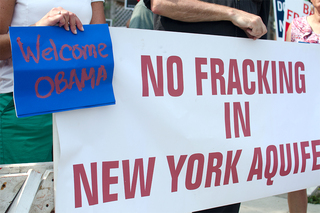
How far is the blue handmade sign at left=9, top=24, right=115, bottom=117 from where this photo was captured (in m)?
1.12

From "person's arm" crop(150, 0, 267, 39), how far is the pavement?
1.78 meters

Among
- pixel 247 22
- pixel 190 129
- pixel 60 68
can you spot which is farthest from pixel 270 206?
pixel 60 68

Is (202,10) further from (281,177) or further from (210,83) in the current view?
(281,177)

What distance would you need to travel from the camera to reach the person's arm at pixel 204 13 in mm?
1493

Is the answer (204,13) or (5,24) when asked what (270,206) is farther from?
(5,24)

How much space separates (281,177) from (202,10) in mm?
1019

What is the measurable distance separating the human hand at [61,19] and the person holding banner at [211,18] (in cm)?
47

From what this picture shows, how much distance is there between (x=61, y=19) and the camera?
3.85ft

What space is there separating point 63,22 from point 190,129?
74cm

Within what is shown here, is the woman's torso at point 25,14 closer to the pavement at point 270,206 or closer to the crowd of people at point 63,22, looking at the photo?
the crowd of people at point 63,22

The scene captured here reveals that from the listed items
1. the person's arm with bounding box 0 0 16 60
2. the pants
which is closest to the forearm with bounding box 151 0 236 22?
the person's arm with bounding box 0 0 16 60

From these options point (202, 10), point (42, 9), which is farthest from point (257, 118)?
point (42, 9)

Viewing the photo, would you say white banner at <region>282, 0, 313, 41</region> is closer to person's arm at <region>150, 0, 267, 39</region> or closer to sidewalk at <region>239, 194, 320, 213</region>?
sidewalk at <region>239, 194, 320, 213</region>

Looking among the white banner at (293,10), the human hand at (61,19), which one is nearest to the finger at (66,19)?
the human hand at (61,19)
